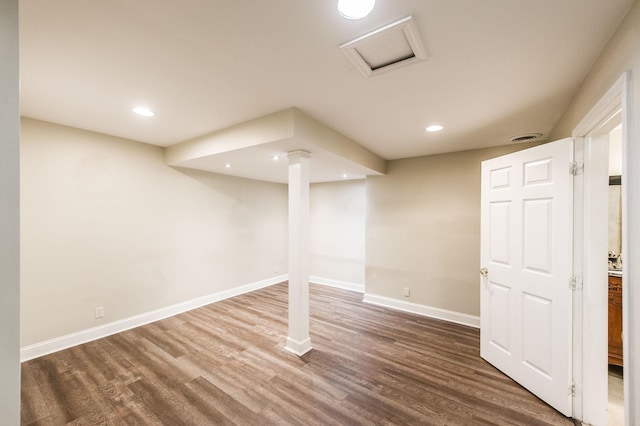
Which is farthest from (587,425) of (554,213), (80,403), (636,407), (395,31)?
(80,403)

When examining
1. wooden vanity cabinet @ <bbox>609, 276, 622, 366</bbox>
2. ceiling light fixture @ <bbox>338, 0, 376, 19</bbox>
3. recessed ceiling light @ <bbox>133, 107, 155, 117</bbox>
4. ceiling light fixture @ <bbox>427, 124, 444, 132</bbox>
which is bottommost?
wooden vanity cabinet @ <bbox>609, 276, 622, 366</bbox>

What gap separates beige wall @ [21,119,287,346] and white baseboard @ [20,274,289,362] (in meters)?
0.07

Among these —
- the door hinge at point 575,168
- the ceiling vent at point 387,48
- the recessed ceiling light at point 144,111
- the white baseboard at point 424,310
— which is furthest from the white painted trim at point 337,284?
the recessed ceiling light at point 144,111

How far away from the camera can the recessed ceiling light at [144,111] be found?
2.30 metres

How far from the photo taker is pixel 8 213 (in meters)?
0.85

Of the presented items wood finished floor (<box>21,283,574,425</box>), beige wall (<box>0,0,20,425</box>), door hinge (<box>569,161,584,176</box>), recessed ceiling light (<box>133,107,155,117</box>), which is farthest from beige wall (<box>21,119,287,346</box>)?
door hinge (<box>569,161,584,176</box>)

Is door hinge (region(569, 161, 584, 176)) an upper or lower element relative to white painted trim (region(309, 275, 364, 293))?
upper

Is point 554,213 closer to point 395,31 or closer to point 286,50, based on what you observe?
point 395,31

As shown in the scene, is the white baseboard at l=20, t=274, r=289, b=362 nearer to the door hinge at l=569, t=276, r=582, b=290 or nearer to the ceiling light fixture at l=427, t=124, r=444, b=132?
the ceiling light fixture at l=427, t=124, r=444, b=132

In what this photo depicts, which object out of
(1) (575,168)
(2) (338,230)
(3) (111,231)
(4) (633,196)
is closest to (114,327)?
(3) (111,231)

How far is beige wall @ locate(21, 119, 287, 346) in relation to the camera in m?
2.60

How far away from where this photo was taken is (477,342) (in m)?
2.92

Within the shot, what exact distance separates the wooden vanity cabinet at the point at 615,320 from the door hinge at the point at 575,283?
108cm

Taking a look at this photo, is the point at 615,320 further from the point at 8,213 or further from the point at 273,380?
the point at 8,213
